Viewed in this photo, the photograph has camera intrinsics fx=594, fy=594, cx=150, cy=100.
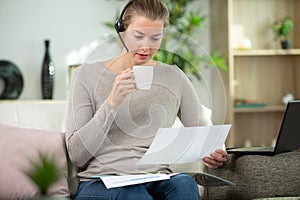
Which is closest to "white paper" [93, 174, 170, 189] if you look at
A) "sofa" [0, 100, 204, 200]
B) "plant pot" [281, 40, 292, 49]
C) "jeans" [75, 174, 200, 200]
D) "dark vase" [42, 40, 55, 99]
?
"jeans" [75, 174, 200, 200]

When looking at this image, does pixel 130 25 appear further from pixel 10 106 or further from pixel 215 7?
pixel 215 7

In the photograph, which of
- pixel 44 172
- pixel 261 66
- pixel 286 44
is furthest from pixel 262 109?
pixel 44 172

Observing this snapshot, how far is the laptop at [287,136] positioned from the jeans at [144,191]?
11.9 inches

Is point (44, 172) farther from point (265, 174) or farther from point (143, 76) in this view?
point (265, 174)

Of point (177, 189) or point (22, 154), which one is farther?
point (22, 154)

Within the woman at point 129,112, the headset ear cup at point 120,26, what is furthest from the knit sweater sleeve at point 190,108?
the headset ear cup at point 120,26

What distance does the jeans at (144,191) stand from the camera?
1.76 meters

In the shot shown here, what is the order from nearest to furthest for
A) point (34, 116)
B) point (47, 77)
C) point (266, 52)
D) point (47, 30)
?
point (34, 116), point (47, 77), point (47, 30), point (266, 52)

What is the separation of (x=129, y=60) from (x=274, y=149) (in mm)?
615

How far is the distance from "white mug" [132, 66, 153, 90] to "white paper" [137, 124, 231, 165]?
142mm

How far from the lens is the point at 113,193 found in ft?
5.78

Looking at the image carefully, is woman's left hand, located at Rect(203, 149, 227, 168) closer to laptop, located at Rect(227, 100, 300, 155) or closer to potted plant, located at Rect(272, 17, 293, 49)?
laptop, located at Rect(227, 100, 300, 155)

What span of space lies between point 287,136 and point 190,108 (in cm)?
35

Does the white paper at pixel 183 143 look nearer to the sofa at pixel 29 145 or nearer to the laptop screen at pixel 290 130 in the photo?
the sofa at pixel 29 145
